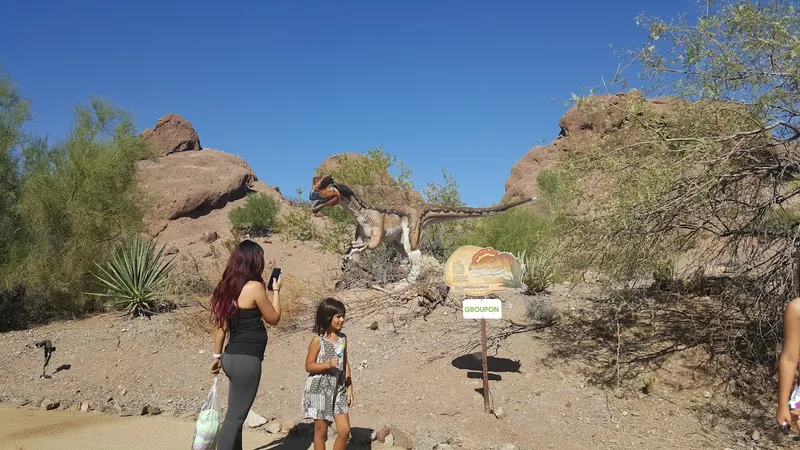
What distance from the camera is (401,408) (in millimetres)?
6164

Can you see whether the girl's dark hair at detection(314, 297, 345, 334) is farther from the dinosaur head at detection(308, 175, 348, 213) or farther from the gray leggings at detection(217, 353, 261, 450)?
the dinosaur head at detection(308, 175, 348, 213)

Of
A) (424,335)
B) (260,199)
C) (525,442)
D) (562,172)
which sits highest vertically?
(260,199)

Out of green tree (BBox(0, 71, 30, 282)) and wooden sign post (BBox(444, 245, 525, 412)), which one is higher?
green tree (BBox(0, 71, 30, 282))

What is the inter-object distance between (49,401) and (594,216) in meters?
6.67

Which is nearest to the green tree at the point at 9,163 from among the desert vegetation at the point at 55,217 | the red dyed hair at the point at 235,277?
the desert vegetation at the point at 55,217

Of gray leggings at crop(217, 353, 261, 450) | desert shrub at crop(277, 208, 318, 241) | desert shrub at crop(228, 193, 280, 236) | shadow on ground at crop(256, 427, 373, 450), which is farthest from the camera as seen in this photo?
desert shrub at crop(228, 193, 280, 236)

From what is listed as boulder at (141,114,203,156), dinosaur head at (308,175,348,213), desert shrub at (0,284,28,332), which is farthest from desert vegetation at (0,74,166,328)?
Result: boulder at (141,114,203,156)

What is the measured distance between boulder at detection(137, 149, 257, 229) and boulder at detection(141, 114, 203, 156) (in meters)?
1.05

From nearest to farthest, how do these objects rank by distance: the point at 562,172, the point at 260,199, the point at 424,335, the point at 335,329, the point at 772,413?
the point at 335,329, the point at 772,413, the point at 562,172, the point at 424,335, the point at 260,199

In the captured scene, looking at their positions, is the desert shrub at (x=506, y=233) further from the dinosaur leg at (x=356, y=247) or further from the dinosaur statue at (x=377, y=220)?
the dinosaur leg at (x=356, y=247)

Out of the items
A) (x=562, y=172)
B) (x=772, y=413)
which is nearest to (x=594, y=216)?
(x=562, y=172)

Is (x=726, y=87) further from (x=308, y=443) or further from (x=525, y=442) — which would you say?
(x=308, y=443)

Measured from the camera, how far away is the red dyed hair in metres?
3.96

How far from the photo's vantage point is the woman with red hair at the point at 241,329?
12.8ft
